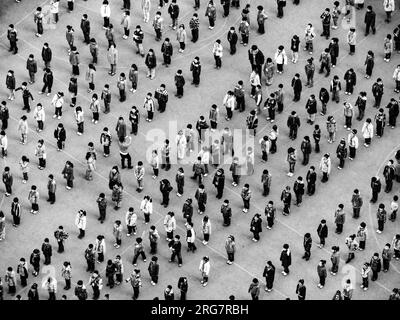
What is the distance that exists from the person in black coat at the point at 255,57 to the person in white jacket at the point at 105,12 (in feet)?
27.6

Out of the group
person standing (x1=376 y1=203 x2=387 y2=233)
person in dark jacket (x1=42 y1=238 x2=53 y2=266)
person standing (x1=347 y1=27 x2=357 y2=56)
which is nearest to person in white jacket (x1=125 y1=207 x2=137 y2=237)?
person in dark jacket (x1=42 y1=238 x2=53 y2=266)

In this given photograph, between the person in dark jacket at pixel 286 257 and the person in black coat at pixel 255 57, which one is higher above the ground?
the person in black coat at pixel 255 57

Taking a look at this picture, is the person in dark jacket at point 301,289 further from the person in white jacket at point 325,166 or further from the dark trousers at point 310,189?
the person in white jacket at point 325,166

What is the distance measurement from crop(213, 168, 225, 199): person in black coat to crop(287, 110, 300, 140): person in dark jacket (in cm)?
512

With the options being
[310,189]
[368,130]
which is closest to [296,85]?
[368,130]

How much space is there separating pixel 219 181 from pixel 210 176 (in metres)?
2.06

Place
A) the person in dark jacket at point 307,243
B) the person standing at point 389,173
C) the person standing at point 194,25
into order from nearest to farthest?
the person in dark jacket at point 307,243 → the person standing at point 389,173 → the person standing at point 194,25

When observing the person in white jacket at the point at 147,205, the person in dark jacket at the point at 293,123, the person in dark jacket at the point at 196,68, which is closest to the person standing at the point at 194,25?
the person in dark jacket at the point at 196,68

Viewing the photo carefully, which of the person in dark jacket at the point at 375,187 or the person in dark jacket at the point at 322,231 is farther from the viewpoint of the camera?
the person in dark jacket at the point at 375,187

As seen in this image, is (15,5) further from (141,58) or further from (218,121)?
(218,121)

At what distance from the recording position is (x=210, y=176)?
262ft

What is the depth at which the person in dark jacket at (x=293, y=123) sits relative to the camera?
8056 cm

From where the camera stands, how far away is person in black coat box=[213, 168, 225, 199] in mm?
77812

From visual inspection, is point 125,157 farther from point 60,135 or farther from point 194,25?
point 194,25
